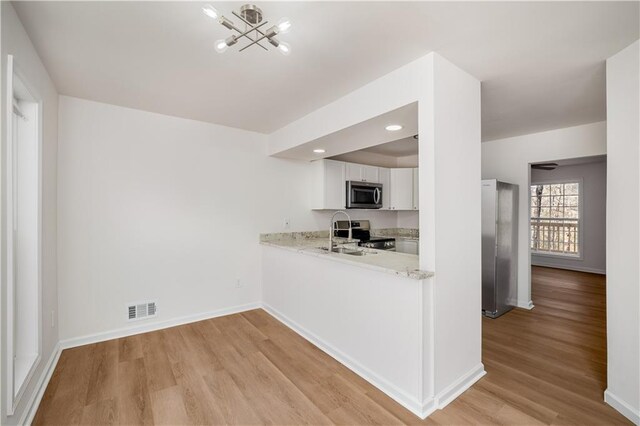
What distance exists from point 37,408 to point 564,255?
347 inches

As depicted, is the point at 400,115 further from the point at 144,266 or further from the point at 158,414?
the point at 144,266

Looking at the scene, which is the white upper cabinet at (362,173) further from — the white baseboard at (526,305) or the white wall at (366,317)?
the white baseboard at (526,305)

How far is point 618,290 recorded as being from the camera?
1.97 metres

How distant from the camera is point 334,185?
448 centimetres

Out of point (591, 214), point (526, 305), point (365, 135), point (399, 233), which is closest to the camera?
point (365, 135)

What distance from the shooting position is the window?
6.57 m

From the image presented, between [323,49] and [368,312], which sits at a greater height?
[323,49]

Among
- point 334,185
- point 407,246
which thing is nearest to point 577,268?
point 407,246

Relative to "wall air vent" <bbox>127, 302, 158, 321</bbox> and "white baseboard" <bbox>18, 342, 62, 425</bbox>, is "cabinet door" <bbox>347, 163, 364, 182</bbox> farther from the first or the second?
"white baseboard" <bbox>18, 342, 62, 425</bbox>

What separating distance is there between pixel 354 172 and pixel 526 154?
95.3 inches

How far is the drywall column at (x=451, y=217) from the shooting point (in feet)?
6.65

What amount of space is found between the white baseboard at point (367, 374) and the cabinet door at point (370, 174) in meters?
2.58

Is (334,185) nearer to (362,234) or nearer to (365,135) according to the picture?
(362,234)

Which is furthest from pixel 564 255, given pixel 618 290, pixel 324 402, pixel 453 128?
pixel 324 402
